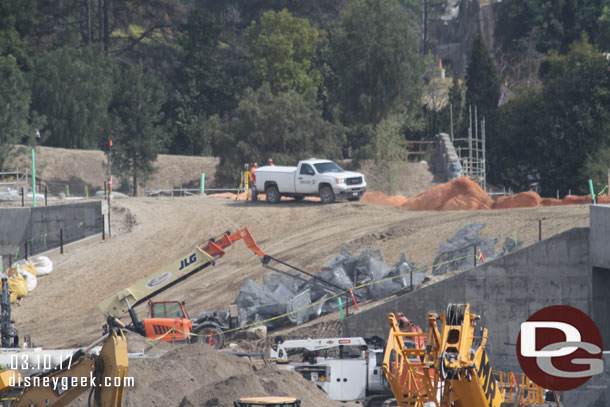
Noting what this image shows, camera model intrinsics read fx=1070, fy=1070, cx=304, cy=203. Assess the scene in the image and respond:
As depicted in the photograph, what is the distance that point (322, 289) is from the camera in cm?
3098

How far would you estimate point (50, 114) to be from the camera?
68.9 meters

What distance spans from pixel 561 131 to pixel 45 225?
93.3ft

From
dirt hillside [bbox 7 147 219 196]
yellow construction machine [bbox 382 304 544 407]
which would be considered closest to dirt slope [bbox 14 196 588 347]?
dirt hillside [bbox 7 147 219 196]

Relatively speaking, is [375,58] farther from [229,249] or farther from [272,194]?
[229,249]

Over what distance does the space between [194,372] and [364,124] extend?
44285mm

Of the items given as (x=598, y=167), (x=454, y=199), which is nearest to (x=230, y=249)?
(x=454, y=199)

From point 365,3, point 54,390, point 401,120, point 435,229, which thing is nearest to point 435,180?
point 401,120

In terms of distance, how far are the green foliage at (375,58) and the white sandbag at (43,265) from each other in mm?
27619

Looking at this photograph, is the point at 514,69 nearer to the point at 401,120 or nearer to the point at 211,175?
the point at 401,120

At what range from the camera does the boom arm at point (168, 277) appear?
29312 millimetres

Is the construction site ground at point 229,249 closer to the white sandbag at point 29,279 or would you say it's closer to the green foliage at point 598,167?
the white sandbag at point 29,279

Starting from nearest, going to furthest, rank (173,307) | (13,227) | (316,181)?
(173,307), (316,181), (13,227)

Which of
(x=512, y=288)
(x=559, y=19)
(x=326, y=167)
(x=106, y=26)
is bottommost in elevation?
(x=512, y=288)

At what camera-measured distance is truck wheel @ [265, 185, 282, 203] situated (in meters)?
44.0
